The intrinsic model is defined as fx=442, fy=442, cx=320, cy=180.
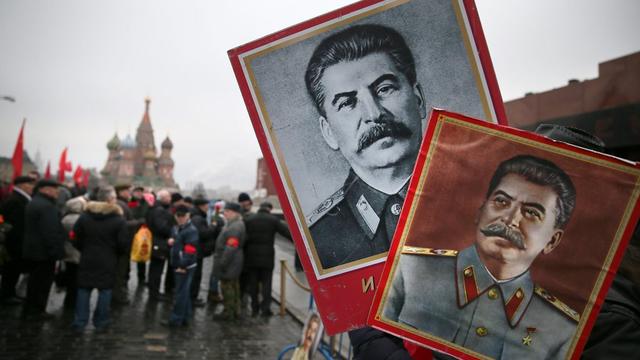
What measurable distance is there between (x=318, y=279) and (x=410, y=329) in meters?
0.52

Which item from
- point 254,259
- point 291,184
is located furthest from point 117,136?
point 291,184

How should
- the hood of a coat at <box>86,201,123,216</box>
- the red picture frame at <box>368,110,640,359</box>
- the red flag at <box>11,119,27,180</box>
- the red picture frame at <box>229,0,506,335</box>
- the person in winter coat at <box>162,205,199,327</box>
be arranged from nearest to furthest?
the red picture frame at <box>368,110,640,359</box>, the red picture frame at <box>229,0,506,335</box>, the hood of a coat at <box>86,201,123,216</box>, the person in winter coat at <box>162,205,199,327</box>, the red flag at <box>11,119,27,180</box>

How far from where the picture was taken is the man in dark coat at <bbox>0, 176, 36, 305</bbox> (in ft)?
26.7

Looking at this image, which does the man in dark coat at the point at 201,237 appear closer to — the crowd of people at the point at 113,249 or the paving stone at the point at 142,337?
the crowd of people at the point at 113,249

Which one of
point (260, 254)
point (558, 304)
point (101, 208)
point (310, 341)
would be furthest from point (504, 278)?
point (260, 254)

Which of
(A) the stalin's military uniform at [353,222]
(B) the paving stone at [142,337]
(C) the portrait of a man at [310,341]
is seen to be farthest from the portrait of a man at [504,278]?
(B) the paving stone at [142,337]

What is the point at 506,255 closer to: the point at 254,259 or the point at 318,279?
the point at 318,279

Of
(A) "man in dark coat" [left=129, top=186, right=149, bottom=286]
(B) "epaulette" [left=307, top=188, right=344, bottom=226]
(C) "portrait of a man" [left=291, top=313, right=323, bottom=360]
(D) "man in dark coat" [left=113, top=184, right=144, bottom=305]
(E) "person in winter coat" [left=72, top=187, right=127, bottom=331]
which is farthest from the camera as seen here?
(A) "man in dark coat" [left=129, top=186, right=149, bottom=286]

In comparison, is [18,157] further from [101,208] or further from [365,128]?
[365,128]

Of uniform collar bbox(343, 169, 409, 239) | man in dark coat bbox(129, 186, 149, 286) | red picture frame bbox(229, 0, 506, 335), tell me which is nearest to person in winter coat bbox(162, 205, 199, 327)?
man in dark coat bbox(129, 186, 149, 286)

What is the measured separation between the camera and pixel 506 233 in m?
1.35

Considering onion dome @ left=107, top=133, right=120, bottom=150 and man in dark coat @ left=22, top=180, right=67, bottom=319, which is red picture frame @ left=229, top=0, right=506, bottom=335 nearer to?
man in dark coat @ left=22, top=180, right=67, bottom=319

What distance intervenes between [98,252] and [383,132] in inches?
264

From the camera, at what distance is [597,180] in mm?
1284
